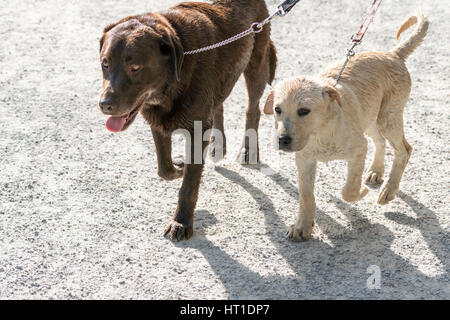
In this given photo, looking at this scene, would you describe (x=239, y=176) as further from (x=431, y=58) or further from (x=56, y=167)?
(x=431, y=58)

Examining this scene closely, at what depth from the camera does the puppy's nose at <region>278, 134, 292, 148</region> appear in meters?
4.48

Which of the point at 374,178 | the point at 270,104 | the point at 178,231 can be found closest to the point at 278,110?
the point at 270,104

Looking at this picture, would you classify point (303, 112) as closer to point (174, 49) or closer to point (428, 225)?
point (174, 49)

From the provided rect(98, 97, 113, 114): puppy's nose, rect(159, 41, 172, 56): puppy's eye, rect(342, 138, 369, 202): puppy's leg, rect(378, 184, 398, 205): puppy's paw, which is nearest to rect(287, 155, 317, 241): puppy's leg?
rect(342, 138, 369, 202): puppy's leg

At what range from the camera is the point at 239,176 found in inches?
251

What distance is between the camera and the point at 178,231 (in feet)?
17.3

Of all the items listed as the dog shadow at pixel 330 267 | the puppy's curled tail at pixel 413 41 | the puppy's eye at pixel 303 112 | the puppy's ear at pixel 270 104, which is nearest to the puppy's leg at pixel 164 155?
the dog shadow at pixel 330 267

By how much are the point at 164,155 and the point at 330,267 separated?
170 cm

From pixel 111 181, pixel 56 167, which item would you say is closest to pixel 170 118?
pixel 111 181

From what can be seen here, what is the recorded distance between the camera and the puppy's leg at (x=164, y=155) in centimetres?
541

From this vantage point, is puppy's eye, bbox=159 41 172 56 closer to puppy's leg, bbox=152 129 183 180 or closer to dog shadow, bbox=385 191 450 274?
puppy's leg, bbox=152 129 183 180

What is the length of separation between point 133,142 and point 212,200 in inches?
55.0

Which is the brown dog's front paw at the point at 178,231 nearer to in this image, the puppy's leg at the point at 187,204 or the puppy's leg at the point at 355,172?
the puppy's leg at the point at 187,204

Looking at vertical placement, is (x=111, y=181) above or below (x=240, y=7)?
below
